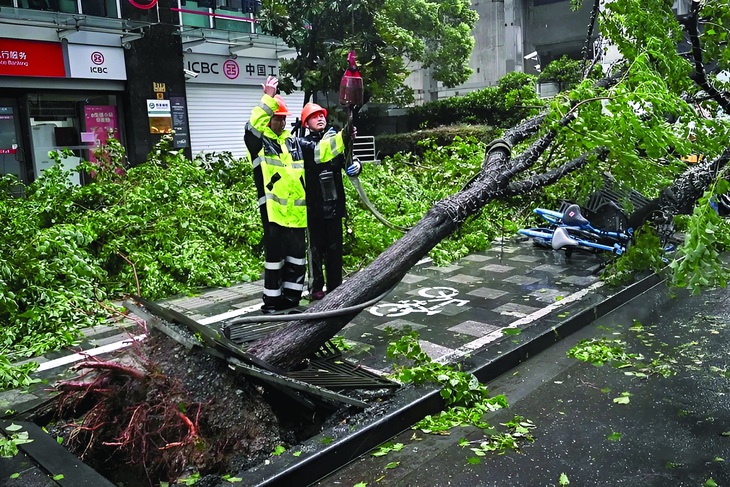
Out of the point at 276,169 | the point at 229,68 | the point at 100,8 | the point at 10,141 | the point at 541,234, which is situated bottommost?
the point at 541,234

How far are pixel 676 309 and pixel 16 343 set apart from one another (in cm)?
665

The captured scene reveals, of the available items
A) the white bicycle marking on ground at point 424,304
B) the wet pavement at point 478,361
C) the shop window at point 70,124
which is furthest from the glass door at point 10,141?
the white bicycle marking on ground at point 424,304

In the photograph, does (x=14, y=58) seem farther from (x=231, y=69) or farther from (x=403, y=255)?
(x=403, y=255)

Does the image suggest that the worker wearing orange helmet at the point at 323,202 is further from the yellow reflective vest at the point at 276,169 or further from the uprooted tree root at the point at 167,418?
the uprooted tree root at the point at 167,418

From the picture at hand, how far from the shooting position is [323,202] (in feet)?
21.3

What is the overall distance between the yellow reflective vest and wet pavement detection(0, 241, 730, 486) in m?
1.28

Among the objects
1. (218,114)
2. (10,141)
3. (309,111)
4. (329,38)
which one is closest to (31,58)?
(10,141)

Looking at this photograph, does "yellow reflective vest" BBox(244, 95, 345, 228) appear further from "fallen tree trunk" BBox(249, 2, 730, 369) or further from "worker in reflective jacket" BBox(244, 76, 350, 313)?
"fallen tree trunk" BBox(249, 2, 730, 369)

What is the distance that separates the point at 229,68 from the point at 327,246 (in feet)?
41.5

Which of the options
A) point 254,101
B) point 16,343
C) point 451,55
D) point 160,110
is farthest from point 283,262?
point 451,55

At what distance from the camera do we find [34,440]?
3.80 m

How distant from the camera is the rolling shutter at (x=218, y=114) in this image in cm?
1734

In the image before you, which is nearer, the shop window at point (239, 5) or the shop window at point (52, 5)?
the shop window at point (52, 5)

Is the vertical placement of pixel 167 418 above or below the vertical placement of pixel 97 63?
below
